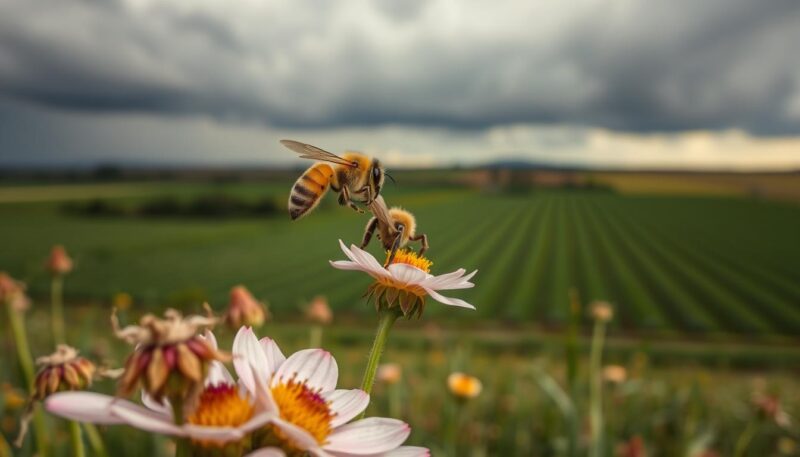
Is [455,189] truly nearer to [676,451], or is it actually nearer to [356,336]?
[356,336]

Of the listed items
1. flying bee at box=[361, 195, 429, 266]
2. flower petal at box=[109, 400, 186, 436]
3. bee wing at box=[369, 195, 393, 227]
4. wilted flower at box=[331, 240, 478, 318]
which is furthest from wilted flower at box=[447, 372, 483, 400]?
flower petal at box=[109, 400, 186, 436]

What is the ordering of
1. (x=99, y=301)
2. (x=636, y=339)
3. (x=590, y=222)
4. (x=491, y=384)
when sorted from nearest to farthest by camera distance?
1. (x=491, y=384)
2. (x=636, y=339)
3. (x=99, y=301)
4. (x=590, y=222)

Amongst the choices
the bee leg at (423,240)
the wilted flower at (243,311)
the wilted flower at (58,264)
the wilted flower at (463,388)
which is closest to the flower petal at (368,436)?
the bee leg at (423,240)

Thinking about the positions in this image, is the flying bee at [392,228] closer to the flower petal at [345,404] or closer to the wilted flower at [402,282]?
the wilted flower at [402,282]

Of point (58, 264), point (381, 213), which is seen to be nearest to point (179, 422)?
point (381, 213)

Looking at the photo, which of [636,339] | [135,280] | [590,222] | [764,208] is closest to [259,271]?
[135,280]

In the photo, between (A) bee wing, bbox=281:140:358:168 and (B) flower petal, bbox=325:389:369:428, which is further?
(A) bee wing, bbox=281:140:358:168

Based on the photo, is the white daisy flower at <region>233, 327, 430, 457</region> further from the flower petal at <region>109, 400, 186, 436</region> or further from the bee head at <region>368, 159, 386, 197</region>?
the bee head at <region>368, 159, 386, 197</region>
